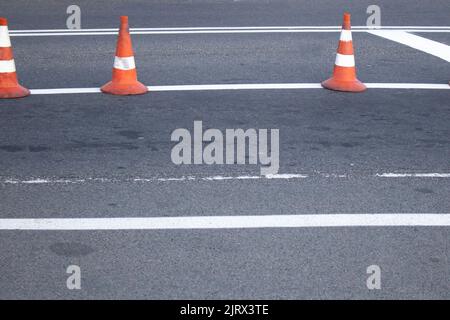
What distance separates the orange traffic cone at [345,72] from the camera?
8.37 meters

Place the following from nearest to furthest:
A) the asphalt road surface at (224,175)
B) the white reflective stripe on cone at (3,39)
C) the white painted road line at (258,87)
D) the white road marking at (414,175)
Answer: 1. the asphalt road surface at (224,175)
2. the white road marking at (414,175)
3. the white reflective stripe on cone at (3,39)
4. the white painted road line at (258,87)

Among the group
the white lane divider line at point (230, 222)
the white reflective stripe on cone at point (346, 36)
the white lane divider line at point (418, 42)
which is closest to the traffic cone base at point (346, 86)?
the white reflective stripe on cone at point (346, 36)

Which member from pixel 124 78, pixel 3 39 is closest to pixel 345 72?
pixel 124 78

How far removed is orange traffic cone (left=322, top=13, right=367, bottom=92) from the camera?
27.5ft

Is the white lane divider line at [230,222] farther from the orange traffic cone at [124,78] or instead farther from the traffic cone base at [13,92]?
the orange traffic cone at [124,78]

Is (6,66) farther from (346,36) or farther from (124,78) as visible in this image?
(346,36)

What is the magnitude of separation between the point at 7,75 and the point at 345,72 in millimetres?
3545

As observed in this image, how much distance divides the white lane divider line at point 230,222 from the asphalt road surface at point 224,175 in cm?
7

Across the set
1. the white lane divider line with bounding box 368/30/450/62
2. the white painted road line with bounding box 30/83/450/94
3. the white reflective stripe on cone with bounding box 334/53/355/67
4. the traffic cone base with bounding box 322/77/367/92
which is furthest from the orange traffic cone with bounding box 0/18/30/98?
the white lane divider line with bounding box 368/30/450/62

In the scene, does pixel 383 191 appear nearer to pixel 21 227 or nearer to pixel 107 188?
pixel 107 188

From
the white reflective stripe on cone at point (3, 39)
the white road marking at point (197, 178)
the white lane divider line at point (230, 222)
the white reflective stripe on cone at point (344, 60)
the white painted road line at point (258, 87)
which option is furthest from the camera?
the white reflective stripe on cone at point (344, 60)

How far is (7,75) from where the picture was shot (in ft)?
26.1

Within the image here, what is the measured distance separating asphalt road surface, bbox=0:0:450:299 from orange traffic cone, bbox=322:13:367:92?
149 millimetres
